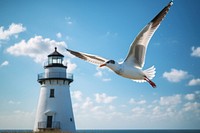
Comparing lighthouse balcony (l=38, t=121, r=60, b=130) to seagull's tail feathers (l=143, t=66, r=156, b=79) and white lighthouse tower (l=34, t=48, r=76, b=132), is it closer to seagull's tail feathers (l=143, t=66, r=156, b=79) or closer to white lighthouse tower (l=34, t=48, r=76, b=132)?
white lighthouse tower (l=34, t=48, r=76, b=132)

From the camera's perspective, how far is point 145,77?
8906 mm

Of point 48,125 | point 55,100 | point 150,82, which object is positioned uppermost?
point 55,100

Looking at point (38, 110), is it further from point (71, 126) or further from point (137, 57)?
point (137, 57)

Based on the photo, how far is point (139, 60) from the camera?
360 inches

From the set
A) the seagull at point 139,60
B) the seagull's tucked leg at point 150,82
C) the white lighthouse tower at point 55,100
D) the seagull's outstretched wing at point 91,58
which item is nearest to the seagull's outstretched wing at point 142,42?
the seagull at point 139,60

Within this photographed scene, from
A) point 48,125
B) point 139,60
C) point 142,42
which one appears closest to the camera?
point 142,42

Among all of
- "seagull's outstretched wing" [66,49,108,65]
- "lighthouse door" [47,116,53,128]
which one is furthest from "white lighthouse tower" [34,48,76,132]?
"seagull's outstretched wing" [66,49,108,65]

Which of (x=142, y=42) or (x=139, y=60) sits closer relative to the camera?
(x=142, y=42)

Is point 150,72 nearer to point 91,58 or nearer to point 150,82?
point 150,82

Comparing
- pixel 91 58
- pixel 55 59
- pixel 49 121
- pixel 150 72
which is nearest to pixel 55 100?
pixel 49 121

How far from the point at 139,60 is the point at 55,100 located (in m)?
17.9

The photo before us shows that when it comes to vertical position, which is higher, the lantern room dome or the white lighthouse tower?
the lantern room dome

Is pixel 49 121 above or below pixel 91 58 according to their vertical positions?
above

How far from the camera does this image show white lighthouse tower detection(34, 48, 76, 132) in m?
25.7
